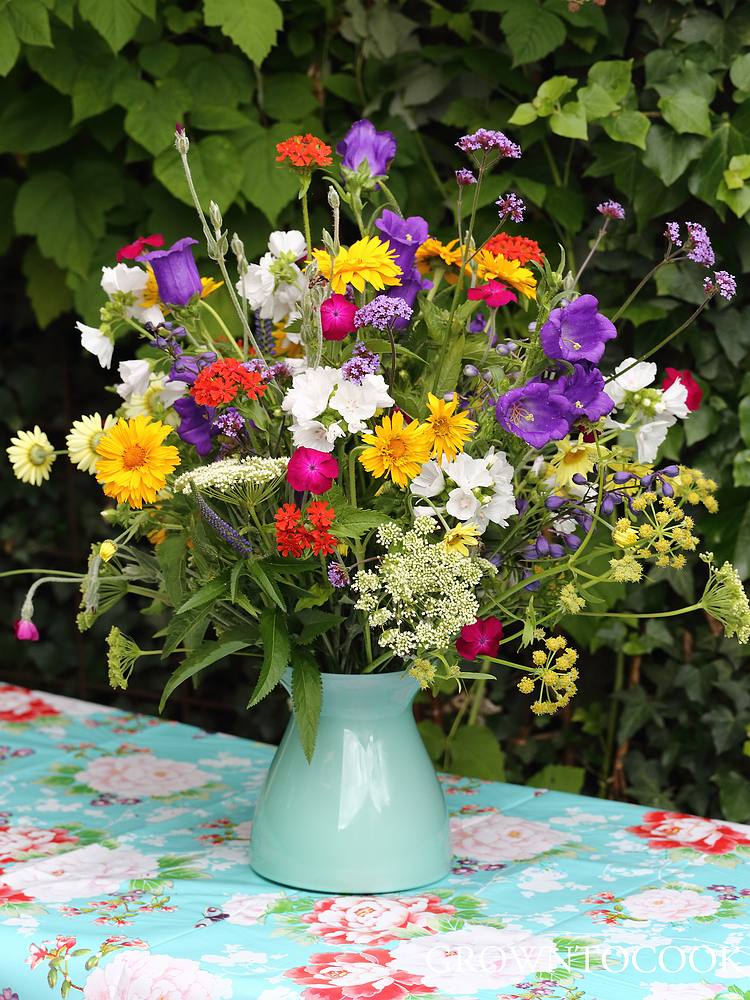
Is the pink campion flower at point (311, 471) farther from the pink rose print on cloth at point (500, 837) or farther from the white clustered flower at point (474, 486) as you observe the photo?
the pink rose print on cloth at point (500, 837)

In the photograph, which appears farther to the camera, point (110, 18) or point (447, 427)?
A: point (110, 18)

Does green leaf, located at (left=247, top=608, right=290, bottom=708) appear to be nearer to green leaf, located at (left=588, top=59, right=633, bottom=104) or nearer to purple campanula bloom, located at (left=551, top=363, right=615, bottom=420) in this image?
purple campanula bloom, located at (left=551, top=363, right=615, bottom=420)

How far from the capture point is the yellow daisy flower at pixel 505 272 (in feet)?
3.40

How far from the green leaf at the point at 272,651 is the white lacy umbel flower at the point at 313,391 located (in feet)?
0.55

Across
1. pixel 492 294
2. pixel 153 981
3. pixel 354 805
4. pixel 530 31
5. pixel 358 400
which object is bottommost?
pixel 153 981

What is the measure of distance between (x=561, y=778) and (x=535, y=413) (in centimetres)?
102

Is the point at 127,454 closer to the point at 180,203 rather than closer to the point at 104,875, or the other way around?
the point at 104,875

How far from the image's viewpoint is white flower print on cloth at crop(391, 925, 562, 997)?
875 mm

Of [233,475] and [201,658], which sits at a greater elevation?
[233,475]

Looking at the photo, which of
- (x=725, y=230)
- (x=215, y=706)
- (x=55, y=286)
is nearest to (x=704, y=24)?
(x=725, y=230)

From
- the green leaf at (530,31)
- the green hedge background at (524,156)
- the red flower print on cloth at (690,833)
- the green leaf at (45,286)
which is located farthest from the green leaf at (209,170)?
the red flower print on cloth at (690,833)

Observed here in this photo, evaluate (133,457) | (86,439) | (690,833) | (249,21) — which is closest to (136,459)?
(133,457)

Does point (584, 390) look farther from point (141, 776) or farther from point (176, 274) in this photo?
point (141, 776)

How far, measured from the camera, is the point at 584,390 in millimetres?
951
